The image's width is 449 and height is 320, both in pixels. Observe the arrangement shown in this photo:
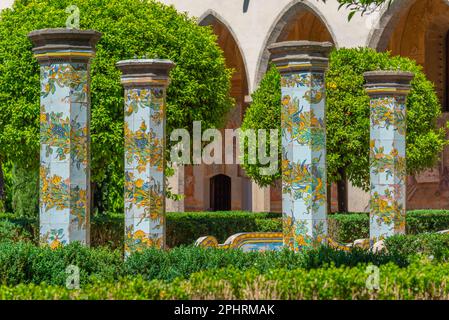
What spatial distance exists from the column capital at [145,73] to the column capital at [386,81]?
3.44m

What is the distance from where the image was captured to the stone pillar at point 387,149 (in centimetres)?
1557

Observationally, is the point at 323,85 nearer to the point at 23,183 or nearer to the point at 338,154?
the point at 338,154

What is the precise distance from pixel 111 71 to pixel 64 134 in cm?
637

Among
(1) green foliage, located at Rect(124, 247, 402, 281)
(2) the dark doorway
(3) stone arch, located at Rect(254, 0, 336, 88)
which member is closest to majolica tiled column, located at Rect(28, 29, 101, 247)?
(1) green foliage, located at Rect(124, 247, 402, 281)

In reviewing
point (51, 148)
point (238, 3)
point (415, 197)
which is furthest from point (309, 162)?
point (238, 3)

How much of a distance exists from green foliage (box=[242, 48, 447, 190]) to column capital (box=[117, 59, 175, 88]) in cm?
789

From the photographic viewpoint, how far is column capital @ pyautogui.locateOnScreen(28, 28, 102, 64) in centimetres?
1127

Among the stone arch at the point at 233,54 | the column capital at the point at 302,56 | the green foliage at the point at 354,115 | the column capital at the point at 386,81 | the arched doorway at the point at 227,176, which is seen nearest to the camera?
the column capital at the point at 302,56

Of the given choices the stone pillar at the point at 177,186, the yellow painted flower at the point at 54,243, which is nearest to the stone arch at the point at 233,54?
the stone pillar at the point at 177,186

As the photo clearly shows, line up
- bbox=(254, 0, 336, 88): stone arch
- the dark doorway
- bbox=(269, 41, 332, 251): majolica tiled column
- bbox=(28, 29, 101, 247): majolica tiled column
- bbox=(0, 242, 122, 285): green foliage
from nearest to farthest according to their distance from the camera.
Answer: bbox=(0, 242, 122, 285): green foliage, bbox=(28, 29, 101, 247): majolica tiled column, bbox=(269, 41, 332, 251): majolica tiled column, bbox=(254, 0, 336, 88): stone arch, the dark doorway

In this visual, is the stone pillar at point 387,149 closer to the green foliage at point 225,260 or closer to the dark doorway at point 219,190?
the green foliage at point 225,260

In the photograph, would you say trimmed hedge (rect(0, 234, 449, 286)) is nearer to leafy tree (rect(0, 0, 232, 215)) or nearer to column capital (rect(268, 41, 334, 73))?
column capital (rect(268, 41, 334, 73))

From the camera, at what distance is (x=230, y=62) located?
32.2 metres

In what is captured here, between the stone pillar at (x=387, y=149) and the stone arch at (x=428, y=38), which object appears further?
the stone arch at (x=428, y=38)
